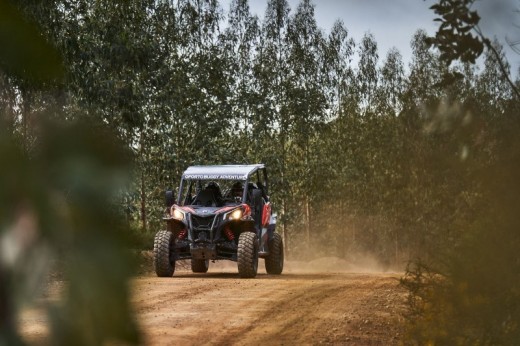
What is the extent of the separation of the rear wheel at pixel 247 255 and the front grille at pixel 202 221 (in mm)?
906

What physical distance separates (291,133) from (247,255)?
36284 millimetres

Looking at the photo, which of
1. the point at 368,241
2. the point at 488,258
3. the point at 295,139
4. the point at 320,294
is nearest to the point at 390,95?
the point at 368,241

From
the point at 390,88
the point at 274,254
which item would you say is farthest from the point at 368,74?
the point at 274,254

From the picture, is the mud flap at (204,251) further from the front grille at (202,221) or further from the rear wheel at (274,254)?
the rear wheel at (274,254)

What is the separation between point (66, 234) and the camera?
91 centimetres

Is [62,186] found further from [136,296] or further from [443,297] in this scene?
[443,297]

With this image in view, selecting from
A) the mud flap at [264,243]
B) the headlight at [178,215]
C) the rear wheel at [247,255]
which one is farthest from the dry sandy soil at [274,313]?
the mud flap at [264,243]

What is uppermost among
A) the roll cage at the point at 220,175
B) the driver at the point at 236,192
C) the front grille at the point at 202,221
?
the roll cage at the point at 220,175

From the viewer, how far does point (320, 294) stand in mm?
15875

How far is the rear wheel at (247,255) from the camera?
66.6 feet

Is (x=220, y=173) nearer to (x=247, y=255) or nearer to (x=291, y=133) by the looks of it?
(x=247, y=255)

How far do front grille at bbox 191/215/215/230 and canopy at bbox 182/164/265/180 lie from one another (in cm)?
88

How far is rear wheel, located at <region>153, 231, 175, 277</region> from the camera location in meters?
20.5

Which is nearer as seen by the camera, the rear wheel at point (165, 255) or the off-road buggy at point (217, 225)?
the rear wheel at point (165, 255)
